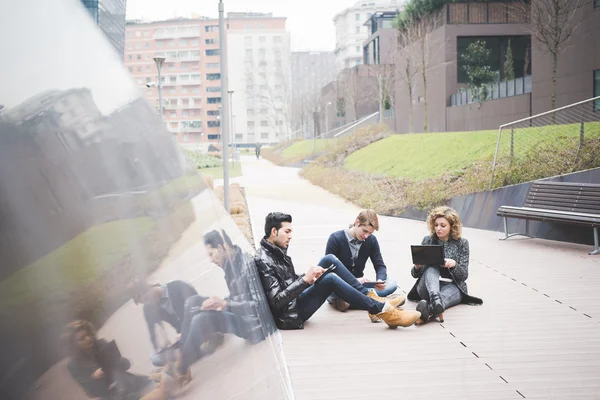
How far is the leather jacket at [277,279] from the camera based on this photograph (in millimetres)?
5516

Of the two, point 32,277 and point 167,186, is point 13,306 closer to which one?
point 32,277

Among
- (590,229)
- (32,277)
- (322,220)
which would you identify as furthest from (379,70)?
(32,277)

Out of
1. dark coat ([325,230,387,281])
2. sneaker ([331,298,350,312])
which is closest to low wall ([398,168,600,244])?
dark coat ([325,230,387,281])

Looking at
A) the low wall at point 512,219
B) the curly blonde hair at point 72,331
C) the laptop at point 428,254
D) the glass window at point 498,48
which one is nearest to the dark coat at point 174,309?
the curly blonde hair at point 72,331

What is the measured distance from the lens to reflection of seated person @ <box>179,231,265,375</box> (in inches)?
79.9

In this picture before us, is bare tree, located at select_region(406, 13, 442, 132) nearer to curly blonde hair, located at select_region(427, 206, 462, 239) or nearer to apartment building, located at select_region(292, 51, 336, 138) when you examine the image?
curly blonde hair, located at select_region(427, 206, 462, 239)

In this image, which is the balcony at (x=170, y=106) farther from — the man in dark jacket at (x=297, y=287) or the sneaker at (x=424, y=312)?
the sneaker at (x=424, y=312)

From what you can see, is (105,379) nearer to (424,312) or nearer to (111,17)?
(111,17)

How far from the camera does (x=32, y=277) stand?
50.7 inches

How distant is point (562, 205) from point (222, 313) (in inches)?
367

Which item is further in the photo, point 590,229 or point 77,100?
point 590,229

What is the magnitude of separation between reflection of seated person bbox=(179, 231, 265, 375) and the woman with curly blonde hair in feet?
10.5

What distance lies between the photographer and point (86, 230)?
144cm

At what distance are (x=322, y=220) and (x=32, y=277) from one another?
14.2 meters
